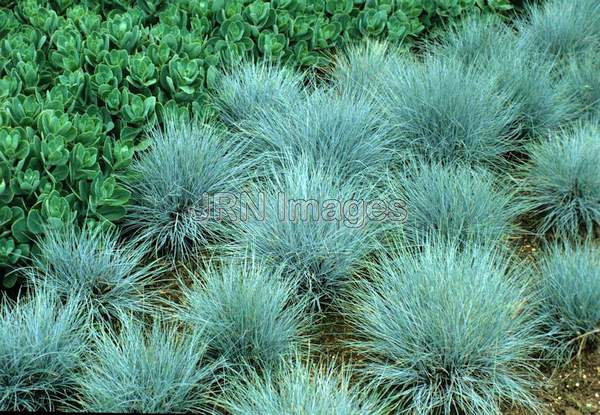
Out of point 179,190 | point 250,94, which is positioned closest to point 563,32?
point 250,94

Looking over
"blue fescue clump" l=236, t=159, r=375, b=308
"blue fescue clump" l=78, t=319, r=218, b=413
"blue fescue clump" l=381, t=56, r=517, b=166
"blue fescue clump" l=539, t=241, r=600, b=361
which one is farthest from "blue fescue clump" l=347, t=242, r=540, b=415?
"blue fescue clump" l=381, t=56, r=517, b=166

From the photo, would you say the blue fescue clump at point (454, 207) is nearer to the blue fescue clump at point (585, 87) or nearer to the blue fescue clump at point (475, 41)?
the blue fescue clump at point (585, 87)

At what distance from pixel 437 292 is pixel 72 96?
1.99 meters

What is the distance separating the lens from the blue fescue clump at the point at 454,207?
350 centimetres

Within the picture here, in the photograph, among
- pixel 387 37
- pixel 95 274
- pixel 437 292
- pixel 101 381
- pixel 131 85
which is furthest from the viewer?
pixel 387 37

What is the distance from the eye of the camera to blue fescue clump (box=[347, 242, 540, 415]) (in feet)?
9.39

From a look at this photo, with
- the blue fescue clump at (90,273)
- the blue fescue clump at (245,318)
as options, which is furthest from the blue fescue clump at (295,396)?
the blue fescue clump at (90,273)

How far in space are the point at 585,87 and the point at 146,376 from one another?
9.95 feet

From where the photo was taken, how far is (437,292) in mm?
2990

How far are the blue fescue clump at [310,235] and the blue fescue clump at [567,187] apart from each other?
3.11 feet

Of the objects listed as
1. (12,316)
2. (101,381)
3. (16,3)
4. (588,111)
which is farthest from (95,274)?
(588,111)

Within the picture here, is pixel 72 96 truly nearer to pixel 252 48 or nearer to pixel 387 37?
pixel 252 48

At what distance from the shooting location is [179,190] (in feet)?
11.9

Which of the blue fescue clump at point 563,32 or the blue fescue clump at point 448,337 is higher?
the blue fescue clump at point 563,32
